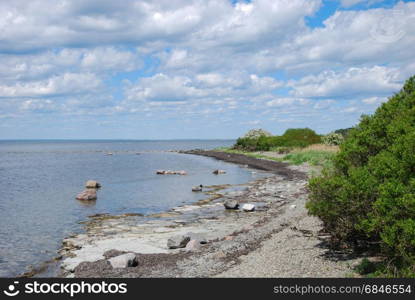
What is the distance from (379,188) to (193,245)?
377 inches

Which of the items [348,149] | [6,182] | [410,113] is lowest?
[6,182]

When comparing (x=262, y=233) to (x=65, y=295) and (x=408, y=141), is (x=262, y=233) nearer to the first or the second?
(x=408, y=141)

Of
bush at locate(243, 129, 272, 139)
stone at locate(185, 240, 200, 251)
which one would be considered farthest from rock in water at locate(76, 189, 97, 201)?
bush at locate(243, 129, 272, 139)

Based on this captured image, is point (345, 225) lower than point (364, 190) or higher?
lower

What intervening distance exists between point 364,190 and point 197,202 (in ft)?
76.1

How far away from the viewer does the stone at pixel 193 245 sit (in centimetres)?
1703

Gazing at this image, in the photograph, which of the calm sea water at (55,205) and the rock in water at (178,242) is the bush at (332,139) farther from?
the rock in water at (178,242)

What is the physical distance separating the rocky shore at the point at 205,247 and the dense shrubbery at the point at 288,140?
215ft

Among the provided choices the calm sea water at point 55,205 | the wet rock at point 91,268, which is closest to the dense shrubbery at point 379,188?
the wet rock at point 91,268

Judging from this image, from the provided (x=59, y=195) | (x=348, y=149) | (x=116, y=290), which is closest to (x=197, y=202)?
(x=59, y=195)

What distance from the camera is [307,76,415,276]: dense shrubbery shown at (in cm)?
893

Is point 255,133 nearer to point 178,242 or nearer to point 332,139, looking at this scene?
point 332,139

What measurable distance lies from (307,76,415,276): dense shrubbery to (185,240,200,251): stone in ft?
21.3

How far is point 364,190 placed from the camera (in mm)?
10438
